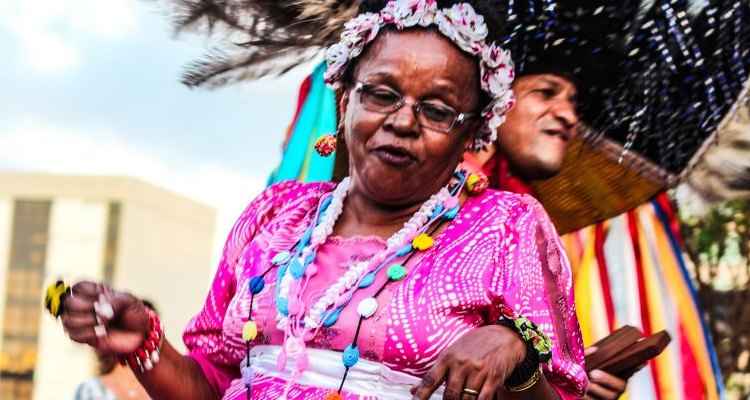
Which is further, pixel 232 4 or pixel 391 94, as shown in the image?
pixel 232 4

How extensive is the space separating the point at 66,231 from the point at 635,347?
22.8 metres

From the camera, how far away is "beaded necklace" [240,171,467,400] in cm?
172

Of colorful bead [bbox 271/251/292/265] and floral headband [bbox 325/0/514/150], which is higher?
floral headband [bbox 325/0/514/150]

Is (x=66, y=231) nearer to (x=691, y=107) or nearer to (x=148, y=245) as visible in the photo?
(x=148, y=245)

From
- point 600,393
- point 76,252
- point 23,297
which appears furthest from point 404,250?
point 76,252

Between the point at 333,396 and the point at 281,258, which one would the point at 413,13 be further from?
the point at 333,396

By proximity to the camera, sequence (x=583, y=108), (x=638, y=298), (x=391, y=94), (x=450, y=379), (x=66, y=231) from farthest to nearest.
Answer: (x=66, y=231), (x=638, y=298), (x=583, y=108), (x=391, y=94), (x=450, y=379)

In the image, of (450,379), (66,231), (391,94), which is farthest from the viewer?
(66,231)

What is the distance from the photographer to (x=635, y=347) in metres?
2.48

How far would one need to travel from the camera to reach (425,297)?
1.68 m

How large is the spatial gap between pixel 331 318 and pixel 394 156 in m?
0.29

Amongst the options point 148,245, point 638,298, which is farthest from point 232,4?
point 148,245

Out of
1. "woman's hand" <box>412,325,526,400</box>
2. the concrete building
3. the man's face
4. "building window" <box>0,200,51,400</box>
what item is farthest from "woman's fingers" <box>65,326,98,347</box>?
"building window" <box>0,200,51,400</box>

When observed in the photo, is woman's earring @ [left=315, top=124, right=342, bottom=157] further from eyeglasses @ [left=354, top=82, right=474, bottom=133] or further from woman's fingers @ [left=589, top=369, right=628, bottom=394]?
woman's fingers @ [left=589, top=369, right=628, bottom=394]
